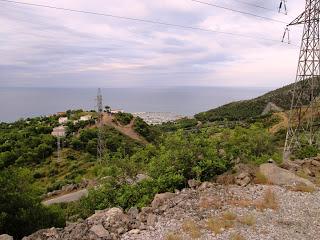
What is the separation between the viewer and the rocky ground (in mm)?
9266

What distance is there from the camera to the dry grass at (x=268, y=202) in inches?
432

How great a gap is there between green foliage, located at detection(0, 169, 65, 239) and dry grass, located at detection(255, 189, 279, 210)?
8.88 m

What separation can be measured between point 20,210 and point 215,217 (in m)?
9.03

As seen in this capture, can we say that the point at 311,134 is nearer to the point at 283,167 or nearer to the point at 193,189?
the point at 283,167

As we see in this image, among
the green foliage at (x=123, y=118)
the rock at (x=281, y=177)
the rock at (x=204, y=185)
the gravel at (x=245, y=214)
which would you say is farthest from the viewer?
the green foliage at (x=123, y=118)

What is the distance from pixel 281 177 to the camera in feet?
43.9

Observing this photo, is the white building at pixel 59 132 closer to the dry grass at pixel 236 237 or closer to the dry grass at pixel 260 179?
the dry grass at pixel 260 179

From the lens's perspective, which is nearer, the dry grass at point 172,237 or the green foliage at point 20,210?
the dry grass at point 172,237

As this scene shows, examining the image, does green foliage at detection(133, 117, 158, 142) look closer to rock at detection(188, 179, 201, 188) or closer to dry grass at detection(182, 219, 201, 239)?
rock at detection(188, 179, 201, 188)

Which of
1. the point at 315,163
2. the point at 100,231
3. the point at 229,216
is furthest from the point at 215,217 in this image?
the point at 315,163

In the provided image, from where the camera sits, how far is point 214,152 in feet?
47.5

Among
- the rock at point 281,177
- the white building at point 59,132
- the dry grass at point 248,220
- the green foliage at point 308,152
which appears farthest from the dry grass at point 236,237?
the white building at point 59,132

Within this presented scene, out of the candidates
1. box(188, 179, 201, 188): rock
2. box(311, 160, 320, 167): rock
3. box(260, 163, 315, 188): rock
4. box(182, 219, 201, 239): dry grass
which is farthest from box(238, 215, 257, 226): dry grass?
box(311, 160, 320, 167): rock

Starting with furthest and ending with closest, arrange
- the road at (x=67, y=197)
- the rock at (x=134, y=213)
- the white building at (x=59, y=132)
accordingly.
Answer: the white building at (x=59, y=132), the road at (x=67, y=197), the rock at (x=134, y=213)
